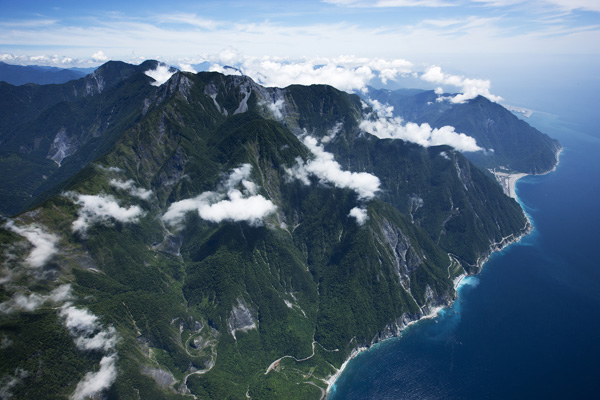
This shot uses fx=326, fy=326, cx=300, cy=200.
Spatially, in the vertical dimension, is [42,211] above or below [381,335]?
above

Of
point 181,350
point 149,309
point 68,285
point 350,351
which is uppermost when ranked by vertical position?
point 68,285

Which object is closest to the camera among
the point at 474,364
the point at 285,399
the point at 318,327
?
the point at 285,399

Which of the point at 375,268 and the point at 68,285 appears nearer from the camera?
the point at 68,285

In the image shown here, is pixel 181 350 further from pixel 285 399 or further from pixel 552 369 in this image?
pixel 552 369

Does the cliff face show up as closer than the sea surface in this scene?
Yes

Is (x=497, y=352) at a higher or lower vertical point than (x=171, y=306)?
lower

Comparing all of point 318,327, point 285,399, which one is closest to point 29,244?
point 285,399

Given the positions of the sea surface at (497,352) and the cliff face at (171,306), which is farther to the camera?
the sea surface at (497,352)

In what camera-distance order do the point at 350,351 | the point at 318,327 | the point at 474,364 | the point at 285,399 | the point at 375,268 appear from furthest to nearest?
the point at 375,268, the point at 318,327, the point at 350,351, the point at 474,364, the point at 285,399

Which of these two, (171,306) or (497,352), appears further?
(171,306)

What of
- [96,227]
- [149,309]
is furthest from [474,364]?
[96,227]
